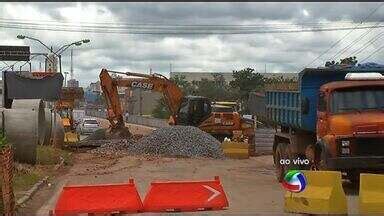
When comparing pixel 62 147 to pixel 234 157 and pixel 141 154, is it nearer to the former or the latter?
pixel 141 154

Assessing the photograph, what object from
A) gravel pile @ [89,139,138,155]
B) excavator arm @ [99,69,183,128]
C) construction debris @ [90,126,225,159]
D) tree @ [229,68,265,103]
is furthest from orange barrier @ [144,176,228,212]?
tree @ [229,68,265,103]

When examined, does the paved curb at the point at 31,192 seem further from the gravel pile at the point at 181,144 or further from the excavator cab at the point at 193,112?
the excavator cab at the point at 193,112

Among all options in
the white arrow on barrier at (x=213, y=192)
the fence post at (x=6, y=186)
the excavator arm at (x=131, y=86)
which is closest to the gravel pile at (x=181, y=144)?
the excavator arm at (x=131, y=86)

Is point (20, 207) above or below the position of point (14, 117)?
below

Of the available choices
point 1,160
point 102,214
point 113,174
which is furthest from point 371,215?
point 113,174

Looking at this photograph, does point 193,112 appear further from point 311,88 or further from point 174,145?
point 311,88

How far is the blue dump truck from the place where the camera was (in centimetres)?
1424

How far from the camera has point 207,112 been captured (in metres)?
37.1

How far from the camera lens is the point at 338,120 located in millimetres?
14602

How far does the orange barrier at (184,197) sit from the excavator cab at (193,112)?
82.5 feet

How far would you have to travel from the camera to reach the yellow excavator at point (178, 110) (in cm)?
3397

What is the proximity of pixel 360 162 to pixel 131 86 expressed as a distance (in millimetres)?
21906

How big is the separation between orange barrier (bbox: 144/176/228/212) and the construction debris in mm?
18110

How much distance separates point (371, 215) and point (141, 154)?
63.5 ft
